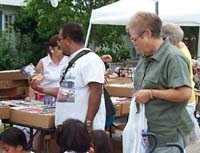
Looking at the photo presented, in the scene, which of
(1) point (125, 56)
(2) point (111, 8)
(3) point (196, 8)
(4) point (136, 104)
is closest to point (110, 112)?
(4) point (136, 104)

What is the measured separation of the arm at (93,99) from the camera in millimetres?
4059

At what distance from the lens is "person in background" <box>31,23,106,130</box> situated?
406cm

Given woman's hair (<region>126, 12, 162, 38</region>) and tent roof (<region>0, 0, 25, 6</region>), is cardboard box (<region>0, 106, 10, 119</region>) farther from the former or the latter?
tent roof (<region>0, 0, 25, 6</region>)

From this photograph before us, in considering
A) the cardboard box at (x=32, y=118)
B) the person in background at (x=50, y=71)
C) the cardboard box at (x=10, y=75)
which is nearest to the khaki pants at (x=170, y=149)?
the cardboard box at (x=32, y=118)

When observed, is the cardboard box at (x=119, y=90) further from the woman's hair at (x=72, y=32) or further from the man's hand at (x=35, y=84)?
the woman's hair at (x=72, y=32)

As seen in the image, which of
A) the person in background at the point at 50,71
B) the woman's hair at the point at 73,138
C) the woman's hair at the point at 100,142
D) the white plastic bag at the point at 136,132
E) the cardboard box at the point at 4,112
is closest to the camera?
the white plastic bag at the point at 136,132

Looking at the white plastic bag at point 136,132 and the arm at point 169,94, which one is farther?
the white plastic bag at point 136,132

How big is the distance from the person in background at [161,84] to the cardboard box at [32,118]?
1707 millimetres

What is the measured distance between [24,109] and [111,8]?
18.2 ft

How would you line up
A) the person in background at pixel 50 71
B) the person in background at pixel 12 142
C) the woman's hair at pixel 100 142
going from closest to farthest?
1. the woman's hair at pixel 100 142
2. the person in background at pixel 12 142
3. the person in background at pixel 50 71

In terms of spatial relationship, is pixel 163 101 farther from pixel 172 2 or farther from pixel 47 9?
pixel 47 9

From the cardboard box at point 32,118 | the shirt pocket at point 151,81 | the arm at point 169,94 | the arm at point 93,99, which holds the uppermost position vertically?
the shirt pocket at point 151,81

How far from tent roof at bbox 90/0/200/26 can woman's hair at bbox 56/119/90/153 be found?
5.75 meters

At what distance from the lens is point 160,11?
9.24 metres
